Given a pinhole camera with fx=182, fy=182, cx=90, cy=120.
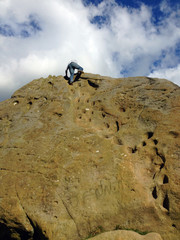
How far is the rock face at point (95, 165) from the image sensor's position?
226 inches

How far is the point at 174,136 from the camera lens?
6.67 m

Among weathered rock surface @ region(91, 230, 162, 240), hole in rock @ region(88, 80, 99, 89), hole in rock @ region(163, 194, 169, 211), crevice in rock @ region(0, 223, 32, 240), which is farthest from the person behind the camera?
hole in rock @ region(88, 80, 99, 89)

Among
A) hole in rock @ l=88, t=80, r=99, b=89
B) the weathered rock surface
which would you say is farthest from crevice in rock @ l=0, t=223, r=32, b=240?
hole in rock @ l=88, t=80, r=99, b=89

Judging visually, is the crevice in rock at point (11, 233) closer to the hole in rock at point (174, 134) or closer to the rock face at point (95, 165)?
the rock face at point (95, 165)

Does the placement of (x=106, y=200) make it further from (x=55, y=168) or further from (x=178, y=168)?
(x=178, y=168)

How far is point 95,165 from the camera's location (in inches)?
261

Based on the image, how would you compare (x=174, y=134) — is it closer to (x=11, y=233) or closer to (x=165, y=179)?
(x=165, y=179)

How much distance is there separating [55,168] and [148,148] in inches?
139

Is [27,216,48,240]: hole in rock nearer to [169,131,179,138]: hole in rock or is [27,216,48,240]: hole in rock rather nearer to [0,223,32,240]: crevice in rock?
[0,223,32,240]: crevice in rock

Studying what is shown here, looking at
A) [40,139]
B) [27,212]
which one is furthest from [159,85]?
[27,212]

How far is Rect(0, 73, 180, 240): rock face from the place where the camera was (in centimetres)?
574

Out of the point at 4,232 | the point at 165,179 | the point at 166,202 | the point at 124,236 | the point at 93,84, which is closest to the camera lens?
the point at 124,236

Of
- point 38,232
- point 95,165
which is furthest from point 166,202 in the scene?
point 38,232

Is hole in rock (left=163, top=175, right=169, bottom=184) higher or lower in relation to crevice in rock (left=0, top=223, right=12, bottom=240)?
higher
